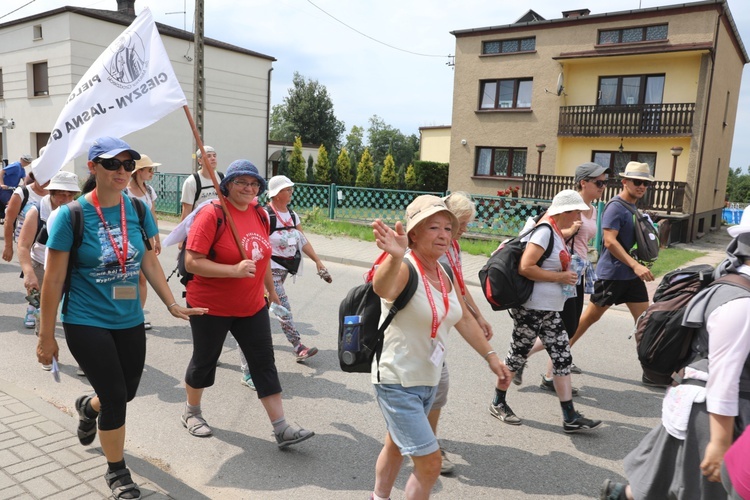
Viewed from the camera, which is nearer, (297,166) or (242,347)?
(242,347)

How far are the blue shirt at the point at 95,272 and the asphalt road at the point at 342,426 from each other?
1.02m

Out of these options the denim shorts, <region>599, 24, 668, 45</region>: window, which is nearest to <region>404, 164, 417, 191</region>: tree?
<region>599, 24, 668, 45</region>: window

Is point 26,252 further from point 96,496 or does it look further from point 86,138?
point 96,496

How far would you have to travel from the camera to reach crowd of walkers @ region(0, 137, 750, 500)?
220 cm

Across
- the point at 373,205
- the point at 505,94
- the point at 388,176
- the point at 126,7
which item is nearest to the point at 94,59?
the point at 126,7

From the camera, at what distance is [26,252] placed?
5.18m

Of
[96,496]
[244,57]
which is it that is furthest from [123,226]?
[244,57]

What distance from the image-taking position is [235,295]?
12.0 feet

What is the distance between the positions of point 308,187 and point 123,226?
1566cm

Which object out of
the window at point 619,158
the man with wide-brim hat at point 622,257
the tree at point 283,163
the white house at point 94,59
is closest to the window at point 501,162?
the window at point 619,158

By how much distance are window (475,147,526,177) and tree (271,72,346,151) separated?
34.2m

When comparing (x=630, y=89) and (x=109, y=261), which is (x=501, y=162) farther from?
(x=109, y=261)

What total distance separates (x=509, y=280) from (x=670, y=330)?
1.75m

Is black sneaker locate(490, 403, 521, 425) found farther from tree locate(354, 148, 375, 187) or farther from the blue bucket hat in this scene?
tree locate(354, 148, 375, 187)
